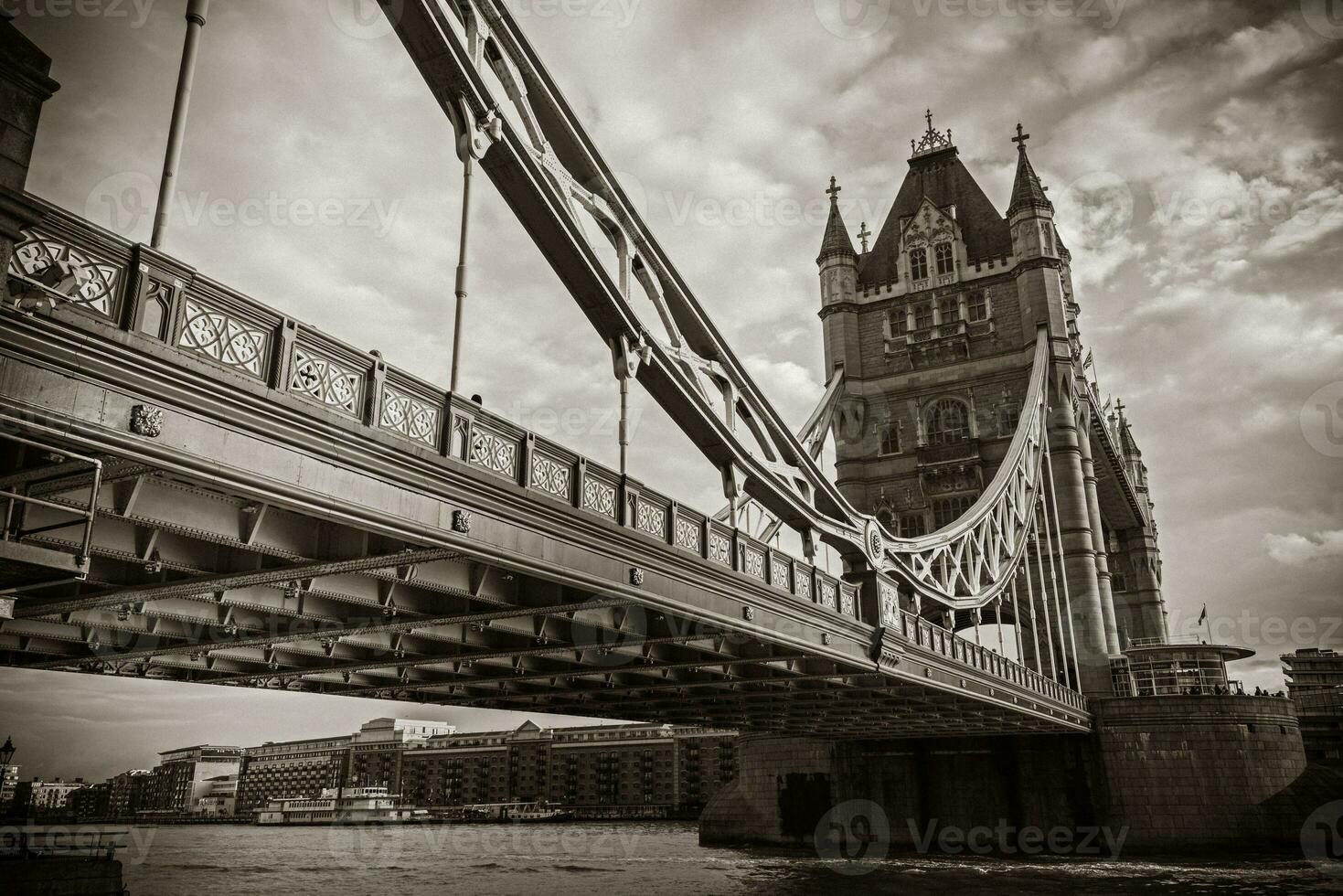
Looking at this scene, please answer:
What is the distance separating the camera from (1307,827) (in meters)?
35.4

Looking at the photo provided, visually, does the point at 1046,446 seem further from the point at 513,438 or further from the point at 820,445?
the point at 513,438

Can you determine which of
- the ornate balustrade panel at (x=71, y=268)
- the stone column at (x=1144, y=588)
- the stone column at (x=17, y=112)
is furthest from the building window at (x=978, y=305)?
the stone column at (x=17, y=112)

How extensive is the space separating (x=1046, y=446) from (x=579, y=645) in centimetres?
3625

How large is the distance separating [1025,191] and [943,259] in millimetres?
5710

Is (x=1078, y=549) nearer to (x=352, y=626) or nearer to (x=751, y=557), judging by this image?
(x=751, y=557)

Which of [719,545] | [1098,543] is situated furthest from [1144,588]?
[719,545]

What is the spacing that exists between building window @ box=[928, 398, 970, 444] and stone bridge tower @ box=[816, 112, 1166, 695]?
7 cm

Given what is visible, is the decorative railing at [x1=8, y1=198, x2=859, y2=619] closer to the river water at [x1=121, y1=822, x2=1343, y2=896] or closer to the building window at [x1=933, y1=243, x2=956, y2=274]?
the river water at [x1=121, y1=822, x2=1343, y2=896]

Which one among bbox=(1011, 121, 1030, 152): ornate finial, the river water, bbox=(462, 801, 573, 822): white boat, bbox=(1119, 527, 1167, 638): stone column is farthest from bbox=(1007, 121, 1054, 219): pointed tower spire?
bbox=(462, 801, 573, 822): white boat

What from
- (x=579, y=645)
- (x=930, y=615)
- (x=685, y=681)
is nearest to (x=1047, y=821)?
(x=930, y=615)

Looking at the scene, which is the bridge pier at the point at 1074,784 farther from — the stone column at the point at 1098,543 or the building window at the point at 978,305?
the building window at the point at 978,305

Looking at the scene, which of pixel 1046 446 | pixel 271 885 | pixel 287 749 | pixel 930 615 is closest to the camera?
pixel 271 885

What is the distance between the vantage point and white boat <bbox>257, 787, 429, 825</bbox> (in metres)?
112

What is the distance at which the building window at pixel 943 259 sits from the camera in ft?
187
